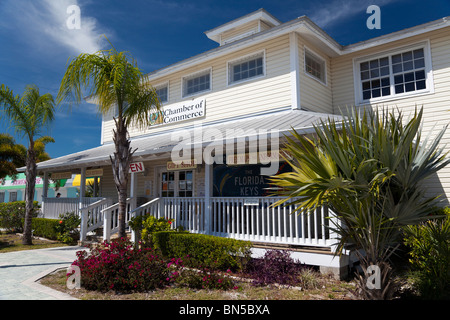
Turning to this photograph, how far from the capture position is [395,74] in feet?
34.8

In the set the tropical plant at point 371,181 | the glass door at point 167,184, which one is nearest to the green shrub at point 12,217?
the glass door at point 167,184

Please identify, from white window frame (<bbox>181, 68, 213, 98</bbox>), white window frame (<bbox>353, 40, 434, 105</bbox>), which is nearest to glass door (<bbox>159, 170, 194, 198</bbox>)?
white window frame (<bbox>181, 68, 213, 98</bbox>)

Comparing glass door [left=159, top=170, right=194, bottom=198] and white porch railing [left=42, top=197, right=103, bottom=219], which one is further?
white porch railing [left=42, top=197, right=103, bottom=219]

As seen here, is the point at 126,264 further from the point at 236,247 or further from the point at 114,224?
the point at 114,224

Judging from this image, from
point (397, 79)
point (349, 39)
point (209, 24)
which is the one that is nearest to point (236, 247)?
point (397, 79)

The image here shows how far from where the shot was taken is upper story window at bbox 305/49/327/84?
37.0ft

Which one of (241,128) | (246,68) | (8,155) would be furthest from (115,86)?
(8,155)

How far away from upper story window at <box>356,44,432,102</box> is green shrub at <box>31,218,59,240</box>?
488 inches

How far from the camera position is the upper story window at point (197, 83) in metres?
13.0

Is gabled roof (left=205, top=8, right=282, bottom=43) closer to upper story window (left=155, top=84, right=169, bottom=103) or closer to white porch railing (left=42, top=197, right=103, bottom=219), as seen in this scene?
upper story window (left=155, top=84, right=169, bottom=103)

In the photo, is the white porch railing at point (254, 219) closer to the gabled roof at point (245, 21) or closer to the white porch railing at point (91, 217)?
the white porch railing at point (91, 217)

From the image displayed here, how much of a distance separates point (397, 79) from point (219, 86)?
19.6 feet

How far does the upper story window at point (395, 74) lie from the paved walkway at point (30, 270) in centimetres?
1035

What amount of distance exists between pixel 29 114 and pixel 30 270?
6.74m
